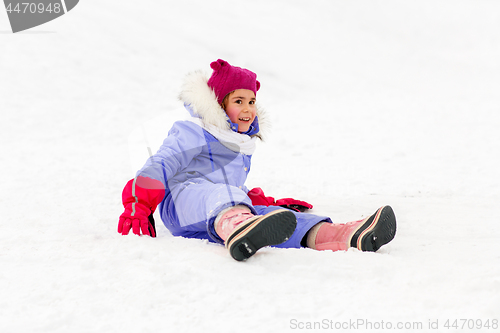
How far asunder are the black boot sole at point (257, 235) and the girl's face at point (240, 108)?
951 millimetres

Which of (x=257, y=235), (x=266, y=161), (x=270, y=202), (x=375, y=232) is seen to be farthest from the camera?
(x=266, y=161)

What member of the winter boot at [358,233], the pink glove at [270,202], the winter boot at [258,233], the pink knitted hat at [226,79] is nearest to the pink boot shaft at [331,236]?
the winter boot at [358,233]

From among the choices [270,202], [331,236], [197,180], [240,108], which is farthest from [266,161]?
[331,236]

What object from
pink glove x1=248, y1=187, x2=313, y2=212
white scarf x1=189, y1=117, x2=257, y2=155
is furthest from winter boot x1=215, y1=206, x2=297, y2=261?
pink glove x1=248, y1=187, x2=313, y2=212

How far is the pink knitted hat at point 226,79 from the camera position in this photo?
2.48m

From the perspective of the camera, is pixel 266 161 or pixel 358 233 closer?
pixel 358 233

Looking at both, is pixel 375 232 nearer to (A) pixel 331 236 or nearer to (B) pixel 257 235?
(A) pixel 331 236

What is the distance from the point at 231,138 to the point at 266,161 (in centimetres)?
214

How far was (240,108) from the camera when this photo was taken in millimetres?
2482

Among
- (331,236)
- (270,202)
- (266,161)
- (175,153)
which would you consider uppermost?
(175,153)

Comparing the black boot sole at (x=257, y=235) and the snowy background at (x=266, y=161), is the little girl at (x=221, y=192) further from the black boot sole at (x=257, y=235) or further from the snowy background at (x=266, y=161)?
the snowy background at (x=266, y=161)

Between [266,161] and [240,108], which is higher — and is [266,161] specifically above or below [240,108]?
below

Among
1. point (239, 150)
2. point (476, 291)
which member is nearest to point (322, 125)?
point (239, 150)

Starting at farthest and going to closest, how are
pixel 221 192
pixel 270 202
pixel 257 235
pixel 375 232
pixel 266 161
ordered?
pixel 266 161, pixel 270 202, pixel 221 192, pixel 375 232, pixel 257 235
